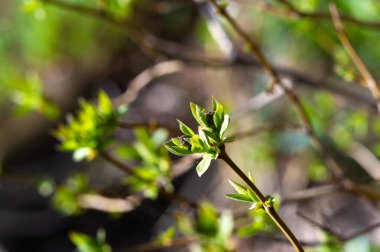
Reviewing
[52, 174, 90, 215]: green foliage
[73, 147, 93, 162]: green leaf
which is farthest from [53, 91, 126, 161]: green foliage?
[52, 174, 90, 215]: green foliage

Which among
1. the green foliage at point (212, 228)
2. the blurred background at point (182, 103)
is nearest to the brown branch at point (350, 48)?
the blurred background at point (182, 103)

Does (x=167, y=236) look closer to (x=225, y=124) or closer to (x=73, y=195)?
(x=73, y=195)

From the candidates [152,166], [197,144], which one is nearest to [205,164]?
[197,144]

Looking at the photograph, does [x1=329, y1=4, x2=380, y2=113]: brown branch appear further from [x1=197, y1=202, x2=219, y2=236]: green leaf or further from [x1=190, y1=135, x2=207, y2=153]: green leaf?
[x1=190, y1=135, x2=207, y2=153]: green leaf

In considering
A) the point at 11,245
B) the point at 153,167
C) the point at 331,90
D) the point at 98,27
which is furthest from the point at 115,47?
the point at 153,167

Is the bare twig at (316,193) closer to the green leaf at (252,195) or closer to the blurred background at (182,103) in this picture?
the blurred background at (182,103)
